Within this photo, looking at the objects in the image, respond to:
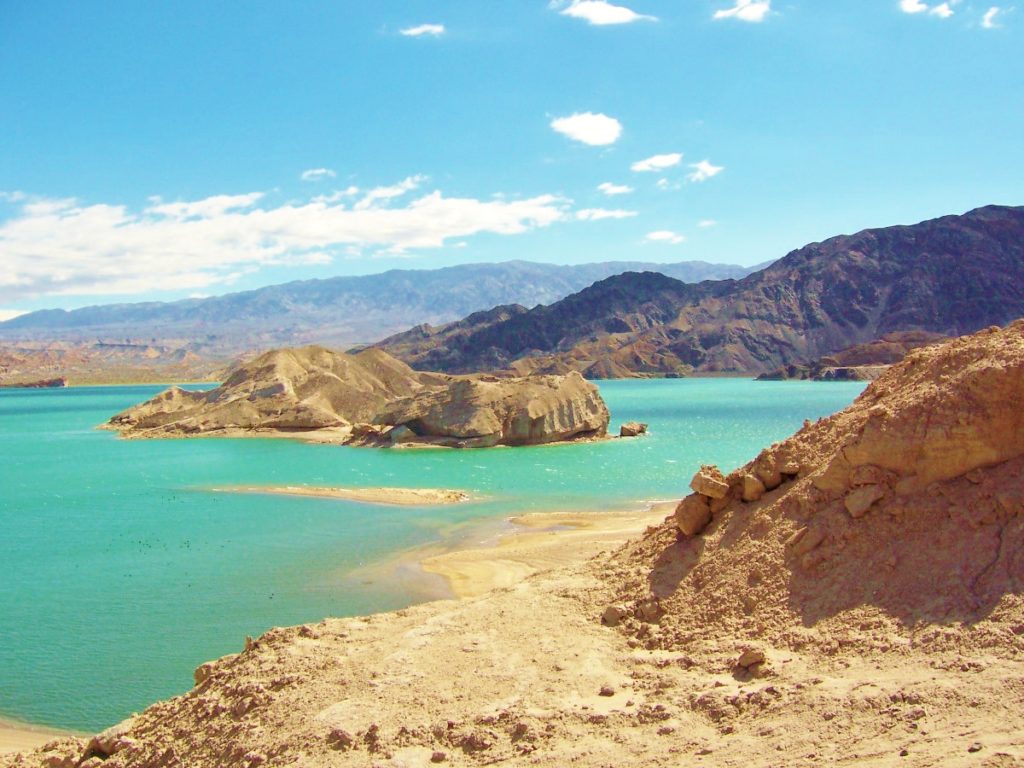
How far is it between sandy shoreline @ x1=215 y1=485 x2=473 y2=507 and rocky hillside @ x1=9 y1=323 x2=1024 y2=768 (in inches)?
770

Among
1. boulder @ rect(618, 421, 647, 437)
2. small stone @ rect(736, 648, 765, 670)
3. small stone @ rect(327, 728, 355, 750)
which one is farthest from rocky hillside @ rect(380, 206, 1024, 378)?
small stone @ rect(327, 728, 355, 750)

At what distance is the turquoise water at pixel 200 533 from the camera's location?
15.1m

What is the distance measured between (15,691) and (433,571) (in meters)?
9.06

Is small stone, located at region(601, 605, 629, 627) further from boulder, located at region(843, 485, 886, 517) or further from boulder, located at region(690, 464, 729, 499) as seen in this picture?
boulder, located at region(843, 485, 886, 517)

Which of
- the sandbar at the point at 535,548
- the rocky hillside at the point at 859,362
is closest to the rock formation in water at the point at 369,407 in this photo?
the sandbar at the point at 535,548

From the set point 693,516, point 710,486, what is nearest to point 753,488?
point 710,486

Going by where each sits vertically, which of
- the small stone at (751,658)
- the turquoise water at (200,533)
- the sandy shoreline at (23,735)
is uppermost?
the small stone at (751,658)

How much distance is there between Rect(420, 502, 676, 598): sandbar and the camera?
1930 centimetres

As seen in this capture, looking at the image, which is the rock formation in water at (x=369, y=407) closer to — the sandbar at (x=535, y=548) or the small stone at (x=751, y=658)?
the sandbar at (x=535, y=548)

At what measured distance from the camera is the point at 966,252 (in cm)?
18038

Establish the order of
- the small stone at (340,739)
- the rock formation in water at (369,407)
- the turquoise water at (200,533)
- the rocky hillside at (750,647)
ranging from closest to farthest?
the rocky hillside at (750,647) < the small stone at (340,739) < the turquoise water at (200,533) < the rock formation in water at (369,407)

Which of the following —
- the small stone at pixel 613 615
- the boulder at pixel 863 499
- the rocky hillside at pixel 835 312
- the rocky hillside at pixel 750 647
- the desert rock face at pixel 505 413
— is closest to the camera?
the rocky hillside at pixel 750 647

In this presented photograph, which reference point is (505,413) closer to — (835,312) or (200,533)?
(200,533)

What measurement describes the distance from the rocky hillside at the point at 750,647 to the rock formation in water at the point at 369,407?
4025 cm
